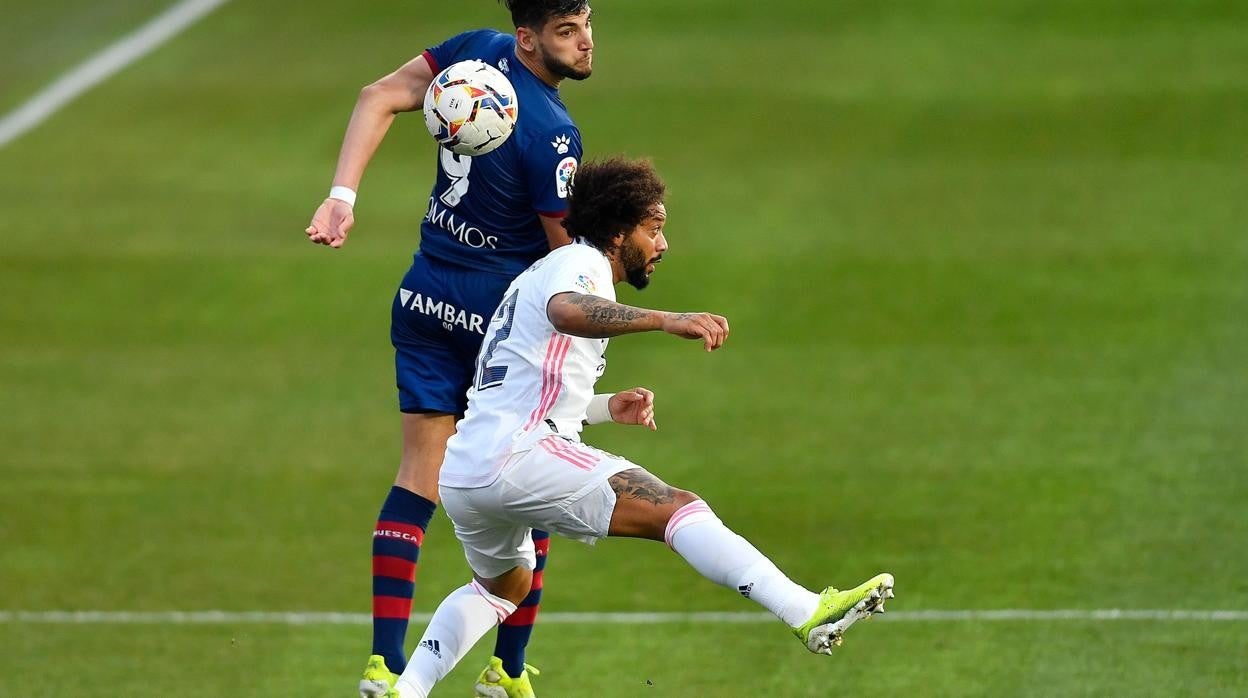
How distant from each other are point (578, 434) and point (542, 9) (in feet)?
5.35

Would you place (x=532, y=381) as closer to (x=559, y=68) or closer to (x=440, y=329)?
(x=440, y=329)

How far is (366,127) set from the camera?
22.4 ft

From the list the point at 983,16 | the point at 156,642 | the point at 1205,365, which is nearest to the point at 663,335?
the point at 1205,365

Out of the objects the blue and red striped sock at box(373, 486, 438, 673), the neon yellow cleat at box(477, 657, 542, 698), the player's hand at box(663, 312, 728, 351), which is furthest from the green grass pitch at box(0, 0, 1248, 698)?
the player's hand at box(663, 312, 728, 351)

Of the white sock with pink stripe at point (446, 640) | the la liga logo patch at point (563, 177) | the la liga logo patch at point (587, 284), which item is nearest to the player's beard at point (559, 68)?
the la liga logo patch at point (563, 177)

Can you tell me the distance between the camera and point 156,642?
8008mm

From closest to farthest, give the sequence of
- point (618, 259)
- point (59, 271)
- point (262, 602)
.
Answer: point (618, 259), point (262, 602), point (59, 271)

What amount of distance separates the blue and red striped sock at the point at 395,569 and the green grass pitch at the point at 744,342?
0.70 metres

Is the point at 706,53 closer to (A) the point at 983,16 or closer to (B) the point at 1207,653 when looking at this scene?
(A) the point at 983,16

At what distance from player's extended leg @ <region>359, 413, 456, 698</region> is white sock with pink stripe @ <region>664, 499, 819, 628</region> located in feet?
4.63

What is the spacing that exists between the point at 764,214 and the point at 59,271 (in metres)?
5.86

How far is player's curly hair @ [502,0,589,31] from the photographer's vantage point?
21.4 ft

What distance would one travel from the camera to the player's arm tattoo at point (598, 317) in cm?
546

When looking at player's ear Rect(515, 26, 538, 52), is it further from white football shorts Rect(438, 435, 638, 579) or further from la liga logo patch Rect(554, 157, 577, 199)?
white football shorts Rect(438, 435, 638, 579)
